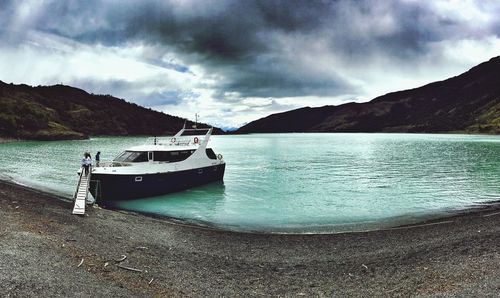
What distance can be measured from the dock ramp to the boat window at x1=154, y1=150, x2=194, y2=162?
575 cm

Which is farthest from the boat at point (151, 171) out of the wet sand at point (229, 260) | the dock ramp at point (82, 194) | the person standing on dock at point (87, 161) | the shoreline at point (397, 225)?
the wet sand at point (229, 260)

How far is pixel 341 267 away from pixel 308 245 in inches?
126

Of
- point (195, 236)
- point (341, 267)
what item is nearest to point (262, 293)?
point (341, 267)

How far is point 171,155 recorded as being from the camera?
32562 mm

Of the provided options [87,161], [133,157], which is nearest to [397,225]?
[133,157]

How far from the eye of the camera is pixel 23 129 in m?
175

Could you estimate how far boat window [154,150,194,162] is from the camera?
3136cm

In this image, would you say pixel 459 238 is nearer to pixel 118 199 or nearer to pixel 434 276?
pixel 434 276

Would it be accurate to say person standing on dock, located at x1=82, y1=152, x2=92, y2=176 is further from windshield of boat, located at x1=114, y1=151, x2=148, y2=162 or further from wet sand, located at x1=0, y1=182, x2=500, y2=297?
wet sand, located at x1=0, y1=182, x2=500, y2=297

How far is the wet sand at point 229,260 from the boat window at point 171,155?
37.8 feet

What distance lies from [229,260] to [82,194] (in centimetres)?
1280

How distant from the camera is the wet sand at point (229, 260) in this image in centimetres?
1131

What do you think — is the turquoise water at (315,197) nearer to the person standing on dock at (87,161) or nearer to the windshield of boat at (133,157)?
the windshield of boat at (133,157)

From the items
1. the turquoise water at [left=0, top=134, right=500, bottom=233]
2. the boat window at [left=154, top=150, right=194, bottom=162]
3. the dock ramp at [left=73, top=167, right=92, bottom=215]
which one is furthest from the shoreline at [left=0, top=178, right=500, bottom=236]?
the boat window at [left=154, top=150, right=194, bottom=162]
